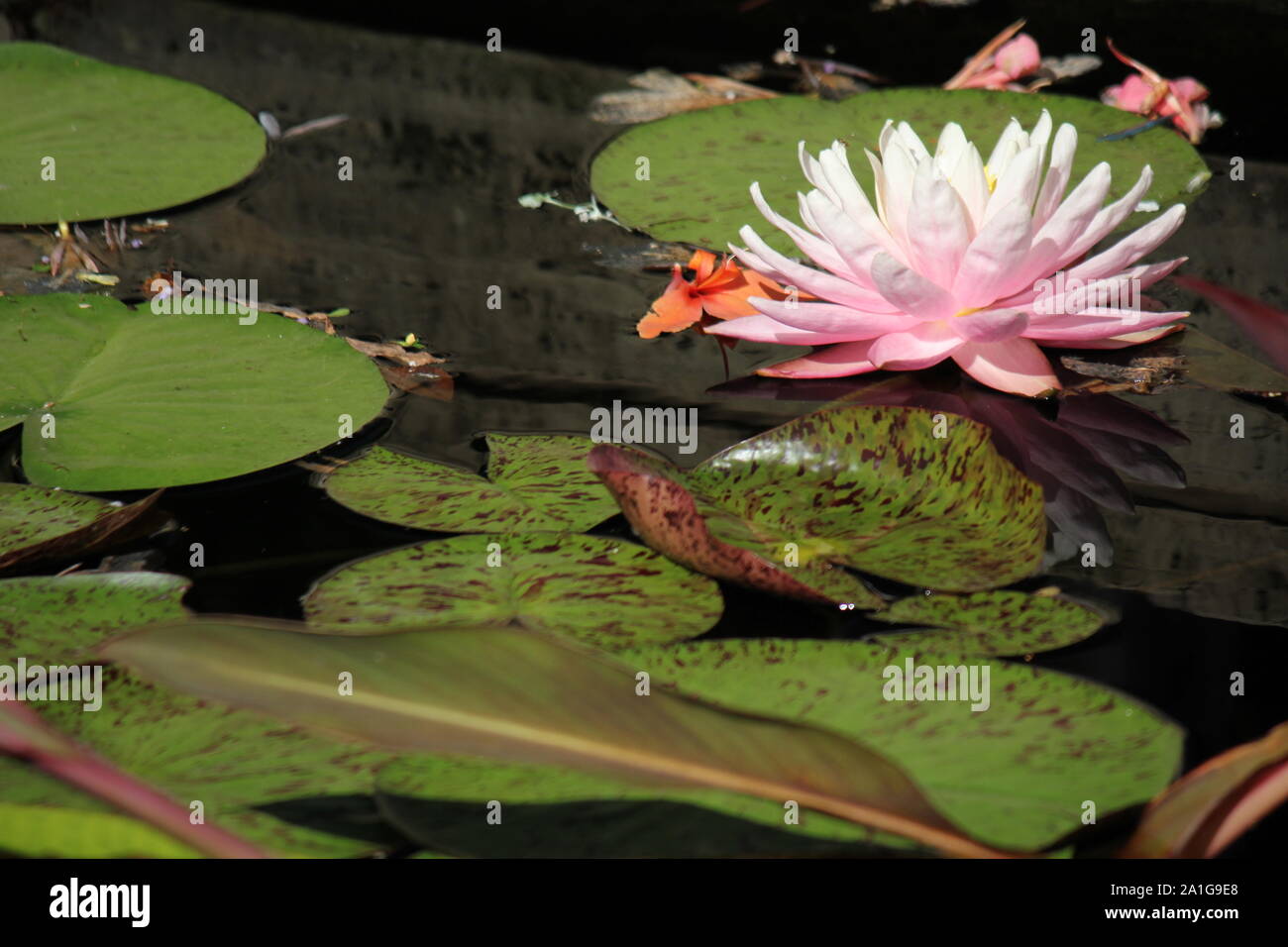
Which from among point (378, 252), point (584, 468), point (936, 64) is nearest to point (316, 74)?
point (378, 252)

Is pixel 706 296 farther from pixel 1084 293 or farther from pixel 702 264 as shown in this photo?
pixel 1084 293

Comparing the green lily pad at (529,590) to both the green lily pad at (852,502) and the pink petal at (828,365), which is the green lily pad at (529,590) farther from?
the pink petal at (828,365)

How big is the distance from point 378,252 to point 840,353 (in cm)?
74

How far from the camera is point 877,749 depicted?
89cm

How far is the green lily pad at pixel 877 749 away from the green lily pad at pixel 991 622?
0.09ft

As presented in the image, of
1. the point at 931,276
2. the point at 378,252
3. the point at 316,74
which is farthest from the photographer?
the point at 316,74

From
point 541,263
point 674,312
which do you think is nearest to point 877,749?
point 674,312

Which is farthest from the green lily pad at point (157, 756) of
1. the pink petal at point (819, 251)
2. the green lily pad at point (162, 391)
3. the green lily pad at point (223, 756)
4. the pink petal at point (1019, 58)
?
the pink petal at point (1019, 58)

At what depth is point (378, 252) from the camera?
176 cm

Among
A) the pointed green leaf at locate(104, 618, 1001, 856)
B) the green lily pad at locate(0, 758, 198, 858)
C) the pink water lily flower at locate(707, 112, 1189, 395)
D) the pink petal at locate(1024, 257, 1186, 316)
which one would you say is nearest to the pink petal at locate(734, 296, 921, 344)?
the pink water lily flower at locate(707, 112, 1189, 395)

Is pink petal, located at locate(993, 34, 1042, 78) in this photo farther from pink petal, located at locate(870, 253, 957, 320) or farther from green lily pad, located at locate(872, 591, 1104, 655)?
green lily pad, located at locate(872, 591, 1104, 655)

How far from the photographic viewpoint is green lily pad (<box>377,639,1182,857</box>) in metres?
0.81

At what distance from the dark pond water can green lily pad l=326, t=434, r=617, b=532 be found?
1.3 inches
